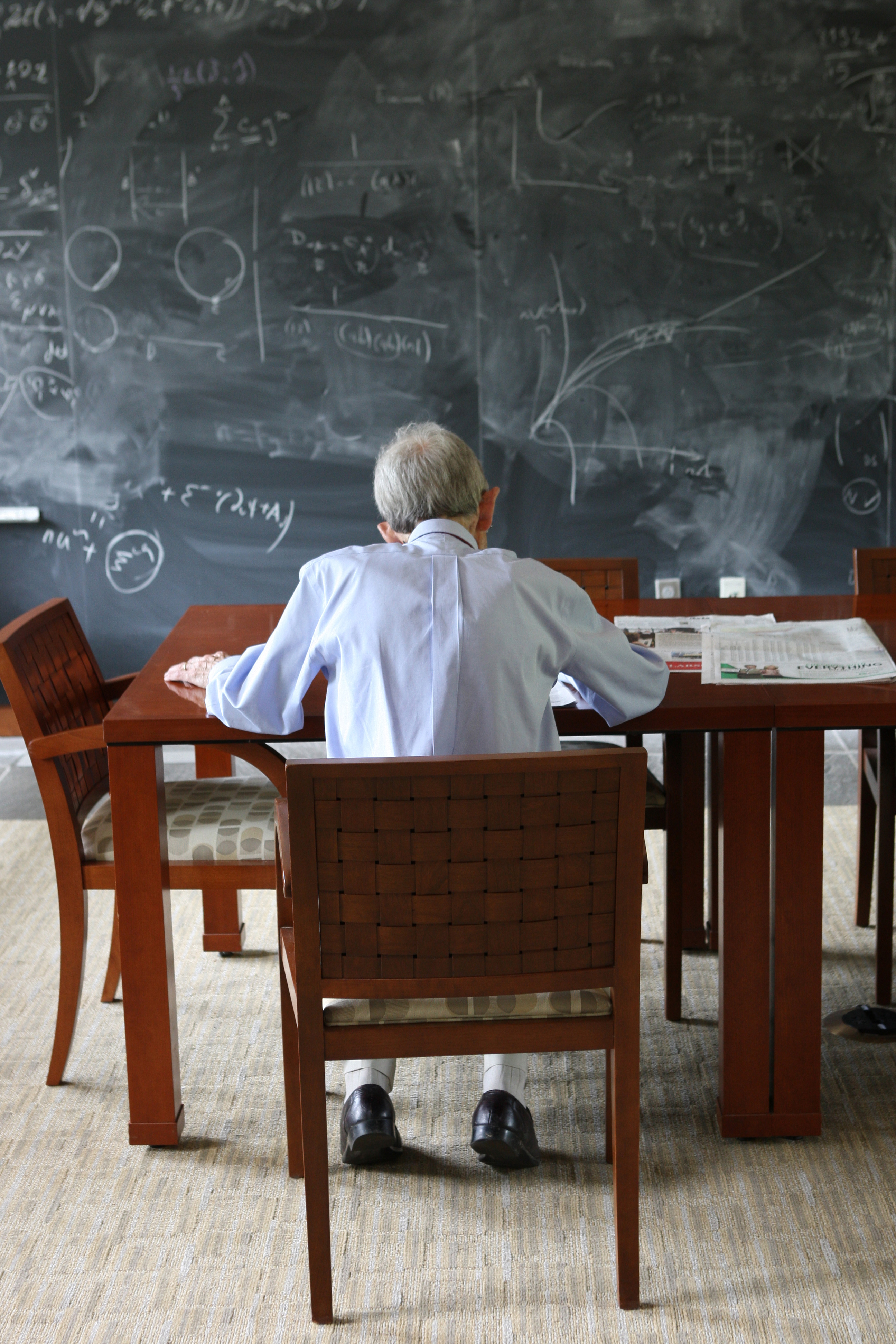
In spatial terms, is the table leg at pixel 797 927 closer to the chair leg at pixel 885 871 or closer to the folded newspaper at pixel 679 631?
the folded newspaper at pixel 679 631

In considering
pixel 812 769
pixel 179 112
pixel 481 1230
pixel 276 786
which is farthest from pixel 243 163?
pixel 481 1230

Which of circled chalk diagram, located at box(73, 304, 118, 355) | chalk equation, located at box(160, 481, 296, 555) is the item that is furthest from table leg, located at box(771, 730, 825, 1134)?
circled chalk diagram, located at box(73, 304, 118, 355)

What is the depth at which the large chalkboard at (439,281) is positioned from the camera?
12.8 ft

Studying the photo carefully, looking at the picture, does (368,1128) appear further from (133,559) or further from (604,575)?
(133,559)

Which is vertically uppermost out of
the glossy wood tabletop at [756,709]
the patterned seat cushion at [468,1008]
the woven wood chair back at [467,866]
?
the glossy wood tabletop at [756,709]

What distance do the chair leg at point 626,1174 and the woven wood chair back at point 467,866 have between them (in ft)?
0.52

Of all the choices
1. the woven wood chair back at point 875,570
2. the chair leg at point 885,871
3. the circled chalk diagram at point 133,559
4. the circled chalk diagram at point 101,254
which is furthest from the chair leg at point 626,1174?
the circled chalk diagram at point 101,254

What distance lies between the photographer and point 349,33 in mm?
3898

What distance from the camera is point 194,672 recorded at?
2043mm

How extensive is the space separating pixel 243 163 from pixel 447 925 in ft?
10.5

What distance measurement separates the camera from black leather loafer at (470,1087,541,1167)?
6.21ft

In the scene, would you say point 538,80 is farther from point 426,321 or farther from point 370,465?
point 370,465

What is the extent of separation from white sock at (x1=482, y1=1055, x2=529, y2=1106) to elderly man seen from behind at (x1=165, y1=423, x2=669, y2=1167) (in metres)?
0.07

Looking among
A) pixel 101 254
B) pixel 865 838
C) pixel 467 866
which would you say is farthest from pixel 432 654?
pixel 101 254
